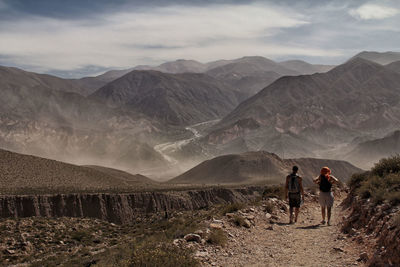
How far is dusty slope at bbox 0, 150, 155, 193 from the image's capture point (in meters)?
47.8

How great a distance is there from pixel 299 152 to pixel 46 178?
117 meters

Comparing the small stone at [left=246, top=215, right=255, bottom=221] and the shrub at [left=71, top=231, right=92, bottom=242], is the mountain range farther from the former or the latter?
the small stone at [left=246, top=215, right=255, bottom=221]

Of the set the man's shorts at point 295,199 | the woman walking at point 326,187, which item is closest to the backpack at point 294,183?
the man's shorts at point 295,199

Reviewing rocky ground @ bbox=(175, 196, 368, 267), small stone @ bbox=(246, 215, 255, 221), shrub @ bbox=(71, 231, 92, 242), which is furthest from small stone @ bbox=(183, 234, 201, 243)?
shrub @ bbox=(71, 231, 92, 242)

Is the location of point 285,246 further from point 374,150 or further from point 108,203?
point 374,150

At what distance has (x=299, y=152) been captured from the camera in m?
153

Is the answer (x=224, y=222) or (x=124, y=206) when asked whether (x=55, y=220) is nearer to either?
(x=124, y=206)

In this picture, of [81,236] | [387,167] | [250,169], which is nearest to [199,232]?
[387,167]

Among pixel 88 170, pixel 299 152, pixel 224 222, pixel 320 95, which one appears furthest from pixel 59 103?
pixel 224 222

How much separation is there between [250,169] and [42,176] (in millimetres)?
56381

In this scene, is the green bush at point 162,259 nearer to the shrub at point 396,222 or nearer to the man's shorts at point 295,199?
the shrub at point 396,222

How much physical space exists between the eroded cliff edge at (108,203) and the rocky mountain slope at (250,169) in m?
35.1

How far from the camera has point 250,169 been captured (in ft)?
319

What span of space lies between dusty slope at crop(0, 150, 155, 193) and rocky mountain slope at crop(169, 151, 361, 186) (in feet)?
112
